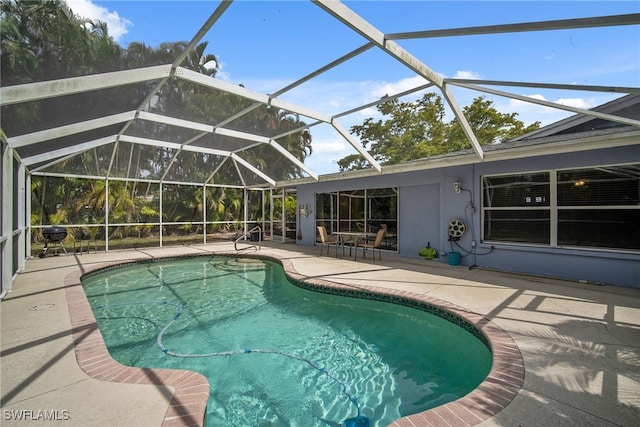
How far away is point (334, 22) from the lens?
4273 mm

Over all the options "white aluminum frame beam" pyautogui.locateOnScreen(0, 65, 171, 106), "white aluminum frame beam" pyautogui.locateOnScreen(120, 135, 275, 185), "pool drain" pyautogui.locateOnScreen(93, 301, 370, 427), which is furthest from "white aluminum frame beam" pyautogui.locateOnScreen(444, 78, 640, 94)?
"white aluminum frame beam" pyautogui.locateOnScreen(120, 135, 275, 185)

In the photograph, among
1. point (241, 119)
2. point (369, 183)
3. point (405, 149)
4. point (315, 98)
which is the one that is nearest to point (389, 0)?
point (315, 98)

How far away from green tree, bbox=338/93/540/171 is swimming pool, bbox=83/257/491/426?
16.9 metres

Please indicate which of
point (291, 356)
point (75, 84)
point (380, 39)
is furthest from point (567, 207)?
point (75, 84)

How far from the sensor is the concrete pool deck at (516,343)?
2209 millimetres

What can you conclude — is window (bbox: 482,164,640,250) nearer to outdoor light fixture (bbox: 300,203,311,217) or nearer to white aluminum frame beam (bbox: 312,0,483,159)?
white aluminum frame beam (bbox: 312,0,483,159)

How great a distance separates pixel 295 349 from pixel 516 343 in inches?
109

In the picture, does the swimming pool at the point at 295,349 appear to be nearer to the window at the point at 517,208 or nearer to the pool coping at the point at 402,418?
the pool coping at the point at 402,418

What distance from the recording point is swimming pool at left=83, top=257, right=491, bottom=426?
3.04 metres

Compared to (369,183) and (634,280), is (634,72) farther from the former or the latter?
(369,183)

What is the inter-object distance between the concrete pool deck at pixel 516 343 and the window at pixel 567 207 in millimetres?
1147

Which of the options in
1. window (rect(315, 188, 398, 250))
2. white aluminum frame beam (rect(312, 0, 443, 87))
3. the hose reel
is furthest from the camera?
window (rect(315, 188, 398, 250))

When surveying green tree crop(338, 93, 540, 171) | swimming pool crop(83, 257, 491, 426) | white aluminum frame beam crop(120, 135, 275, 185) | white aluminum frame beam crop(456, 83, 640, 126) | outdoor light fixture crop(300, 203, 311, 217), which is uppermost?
green tree crop(338, 93, 540, 171)

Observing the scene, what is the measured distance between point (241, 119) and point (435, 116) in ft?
57.6
